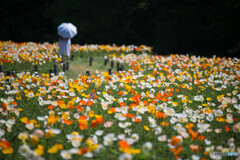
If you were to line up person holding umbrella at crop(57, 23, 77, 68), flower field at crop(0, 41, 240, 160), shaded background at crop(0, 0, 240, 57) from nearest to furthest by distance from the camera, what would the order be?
flower field at crop(0, 41, 240, 160)
person holding umbrella at crop(57, 23, 77, 68)
shaded background at crop(0, 0, 240, 57)

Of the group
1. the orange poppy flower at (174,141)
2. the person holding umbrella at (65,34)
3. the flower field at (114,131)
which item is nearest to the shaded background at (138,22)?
the person holding umbrella at (65,34)

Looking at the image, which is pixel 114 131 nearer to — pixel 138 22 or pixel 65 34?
pixel 65 34

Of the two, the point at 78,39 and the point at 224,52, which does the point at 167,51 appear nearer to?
the point at 224,52

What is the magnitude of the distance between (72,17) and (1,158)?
1945 cm

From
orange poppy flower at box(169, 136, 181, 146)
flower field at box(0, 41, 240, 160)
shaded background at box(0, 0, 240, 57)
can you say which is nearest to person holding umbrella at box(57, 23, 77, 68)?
flower field at box(0, 41, 240, 160)

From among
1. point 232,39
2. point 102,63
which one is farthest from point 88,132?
point 232,39

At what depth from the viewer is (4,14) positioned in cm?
2267

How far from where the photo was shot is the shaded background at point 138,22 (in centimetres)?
1405

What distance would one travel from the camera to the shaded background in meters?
14.0

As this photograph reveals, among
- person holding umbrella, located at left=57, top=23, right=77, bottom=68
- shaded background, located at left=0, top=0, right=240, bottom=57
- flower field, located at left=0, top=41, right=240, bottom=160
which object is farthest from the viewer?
shaded background, located at left=0, top=0, right=240, bottom=57

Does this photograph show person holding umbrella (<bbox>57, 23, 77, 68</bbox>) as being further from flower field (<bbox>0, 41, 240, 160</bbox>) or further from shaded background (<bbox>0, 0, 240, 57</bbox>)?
shaded background (<bbox>0, 0, 240, 57</bbox>)

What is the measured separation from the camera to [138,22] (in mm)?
20422

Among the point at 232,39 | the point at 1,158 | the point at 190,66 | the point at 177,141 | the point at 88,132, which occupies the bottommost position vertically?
the point at 1,158

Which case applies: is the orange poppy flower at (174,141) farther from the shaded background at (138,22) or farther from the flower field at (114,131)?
the shaded background at (138,22)
